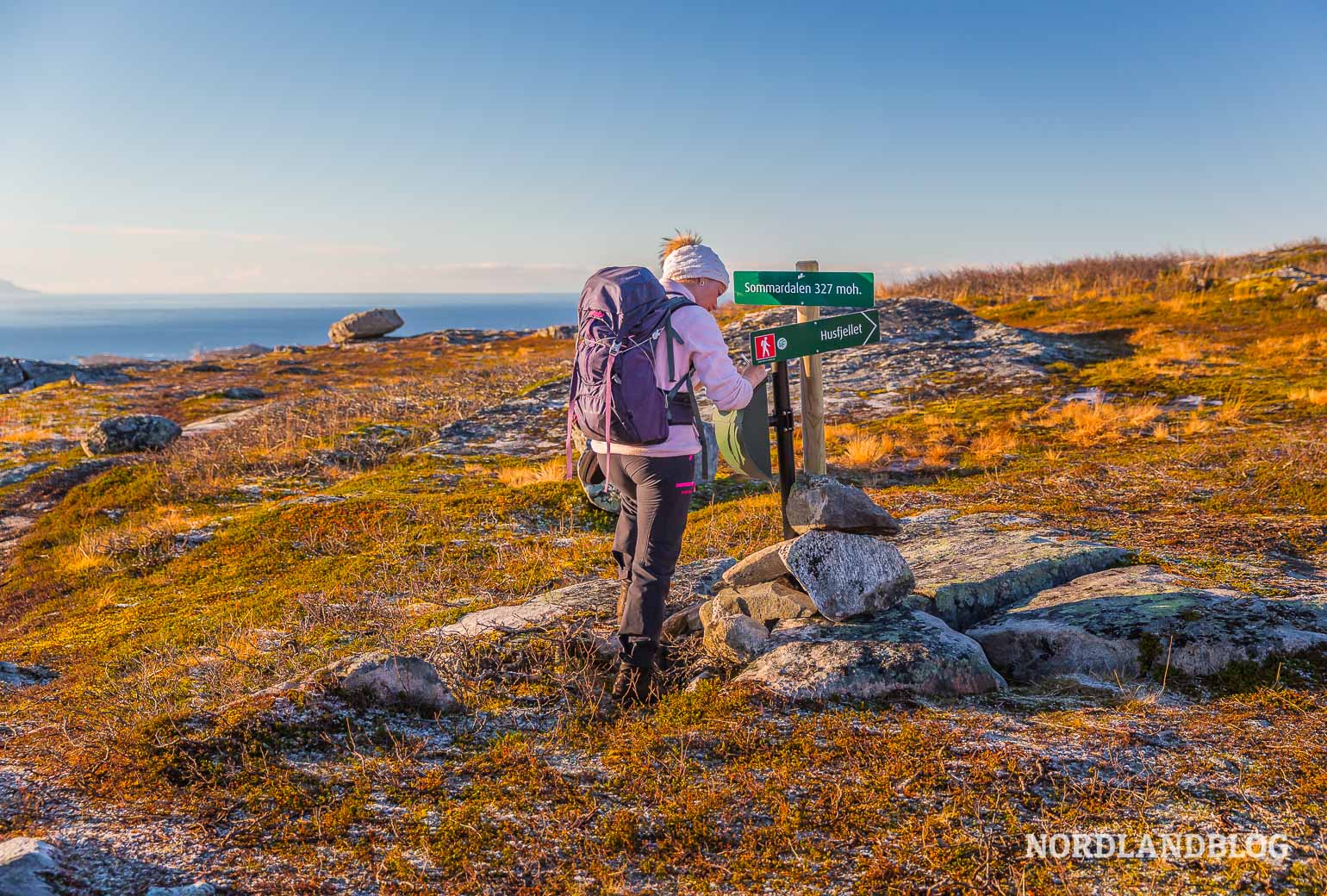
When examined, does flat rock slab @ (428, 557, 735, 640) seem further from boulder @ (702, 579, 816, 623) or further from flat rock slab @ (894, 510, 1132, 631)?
flat rock slab @ (894, 510, 1132, 631)

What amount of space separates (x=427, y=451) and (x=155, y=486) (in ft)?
13.8

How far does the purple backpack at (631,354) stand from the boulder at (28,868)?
273cm

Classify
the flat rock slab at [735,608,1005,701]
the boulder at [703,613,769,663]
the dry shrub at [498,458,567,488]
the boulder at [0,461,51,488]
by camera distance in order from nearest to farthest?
the flat rock slab at [735,608,1005,701] < the boulder at [703,613,769,663] < the dry shrub at [498,458,567,488] < the boulder at [0,461,51,488]

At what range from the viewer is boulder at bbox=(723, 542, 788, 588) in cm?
536

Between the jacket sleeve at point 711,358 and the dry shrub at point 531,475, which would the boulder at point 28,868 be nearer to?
the jacket sleeve at point 711,358

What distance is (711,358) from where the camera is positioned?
13.5ft

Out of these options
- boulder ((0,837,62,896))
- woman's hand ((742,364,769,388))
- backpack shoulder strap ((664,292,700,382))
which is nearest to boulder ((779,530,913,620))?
woman's hand ((742,364,769,388))

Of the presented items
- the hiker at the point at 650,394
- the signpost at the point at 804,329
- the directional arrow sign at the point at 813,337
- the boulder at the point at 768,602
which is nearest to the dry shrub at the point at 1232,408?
the signpost at the point at 804,329

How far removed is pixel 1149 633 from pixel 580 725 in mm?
3238

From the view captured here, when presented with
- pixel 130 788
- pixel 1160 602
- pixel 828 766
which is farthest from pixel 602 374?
pixel 1160 602

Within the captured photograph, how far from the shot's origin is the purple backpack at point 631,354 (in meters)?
4.00

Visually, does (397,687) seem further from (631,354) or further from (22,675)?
(22,675)

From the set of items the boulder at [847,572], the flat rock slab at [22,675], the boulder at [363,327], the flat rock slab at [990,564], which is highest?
the boulder at [363,327]

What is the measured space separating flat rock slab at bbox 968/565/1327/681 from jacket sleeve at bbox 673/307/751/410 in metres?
2.17
